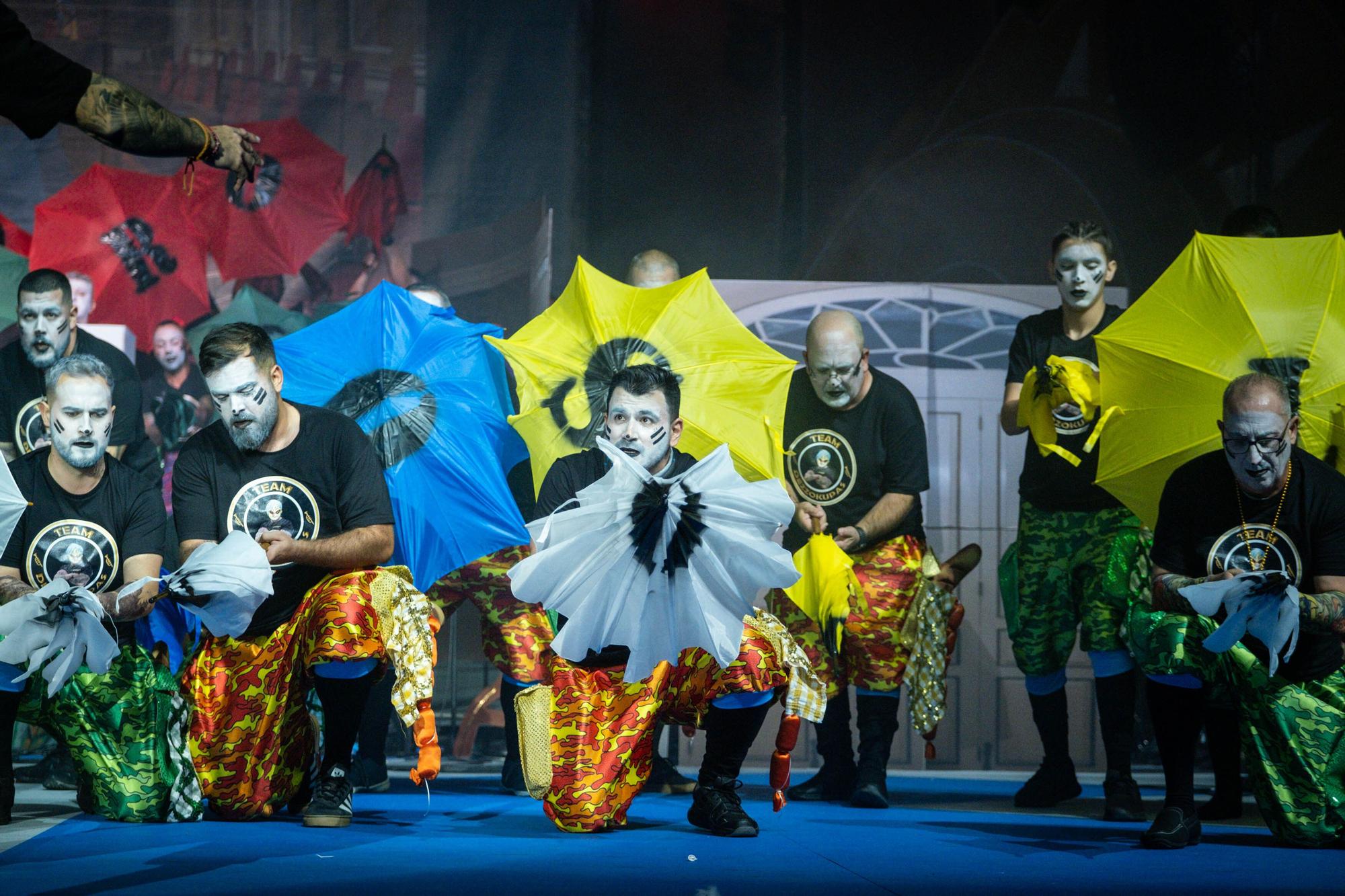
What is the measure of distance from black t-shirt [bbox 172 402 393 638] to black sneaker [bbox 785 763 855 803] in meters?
1.83

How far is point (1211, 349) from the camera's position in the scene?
4391 mm

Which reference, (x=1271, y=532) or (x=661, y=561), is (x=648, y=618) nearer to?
(x=661, y=561)

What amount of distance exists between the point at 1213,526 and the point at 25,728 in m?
4.95

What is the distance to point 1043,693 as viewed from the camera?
4.93 m

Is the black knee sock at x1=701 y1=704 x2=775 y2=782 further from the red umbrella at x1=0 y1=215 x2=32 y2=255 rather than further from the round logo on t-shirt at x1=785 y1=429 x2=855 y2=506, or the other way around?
the red umbrella at x1=0 y1=215 x2=32 y2=255

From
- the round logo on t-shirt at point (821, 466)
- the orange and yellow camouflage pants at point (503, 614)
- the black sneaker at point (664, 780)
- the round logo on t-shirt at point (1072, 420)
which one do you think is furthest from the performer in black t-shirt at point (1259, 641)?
the orange and yellow camouflage pants at point (503, 614)

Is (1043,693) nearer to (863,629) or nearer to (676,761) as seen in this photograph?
(863,629)

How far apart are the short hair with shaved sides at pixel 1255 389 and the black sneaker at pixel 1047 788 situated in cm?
159

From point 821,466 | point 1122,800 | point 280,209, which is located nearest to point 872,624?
point 821,466

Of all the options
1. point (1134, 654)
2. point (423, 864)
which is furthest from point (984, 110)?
point (423, 864)

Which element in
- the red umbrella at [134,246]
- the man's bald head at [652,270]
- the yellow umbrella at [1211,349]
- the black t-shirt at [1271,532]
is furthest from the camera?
the red umbrella at [134,246]

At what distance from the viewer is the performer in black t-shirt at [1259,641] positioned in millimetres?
3809

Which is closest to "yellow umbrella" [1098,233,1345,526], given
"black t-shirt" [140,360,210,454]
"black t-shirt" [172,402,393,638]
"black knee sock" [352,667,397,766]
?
"black t-shirt" [172,402,393,638]

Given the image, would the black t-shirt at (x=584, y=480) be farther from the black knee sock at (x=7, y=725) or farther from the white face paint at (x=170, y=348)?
the white face paint at (x=170, y=348)
